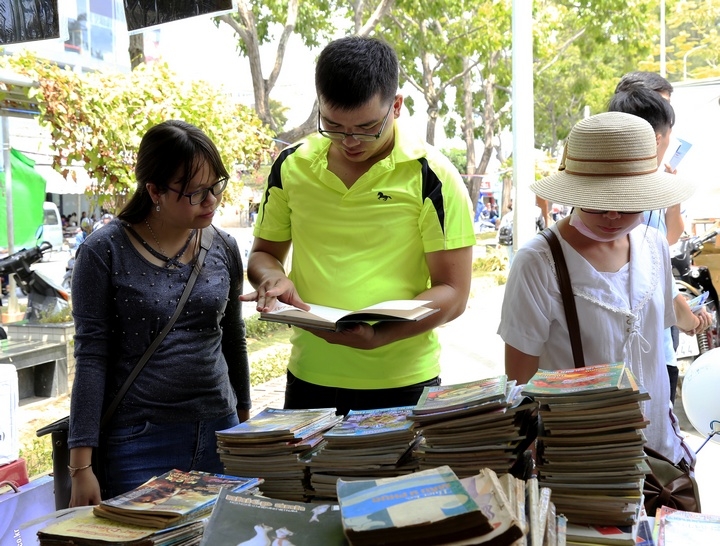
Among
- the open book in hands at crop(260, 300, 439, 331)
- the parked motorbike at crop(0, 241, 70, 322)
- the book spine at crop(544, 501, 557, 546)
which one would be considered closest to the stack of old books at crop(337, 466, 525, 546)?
the book spine at crop(544, 501, 557, 546)

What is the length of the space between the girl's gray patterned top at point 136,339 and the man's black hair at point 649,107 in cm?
174

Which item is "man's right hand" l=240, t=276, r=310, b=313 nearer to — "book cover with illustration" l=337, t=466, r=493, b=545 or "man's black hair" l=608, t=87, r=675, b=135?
"book cover with illustration" l=337, t=466, r=493, b=545

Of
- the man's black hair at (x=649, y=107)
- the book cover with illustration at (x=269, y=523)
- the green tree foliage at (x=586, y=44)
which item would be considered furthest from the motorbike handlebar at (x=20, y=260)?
the green tree foliage at (x=586, y=44)

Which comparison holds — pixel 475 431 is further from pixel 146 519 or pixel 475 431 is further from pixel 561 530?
pixel 146 519

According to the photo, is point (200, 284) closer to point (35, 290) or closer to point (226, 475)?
point (226, 475)

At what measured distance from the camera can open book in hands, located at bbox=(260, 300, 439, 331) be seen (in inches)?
68.7

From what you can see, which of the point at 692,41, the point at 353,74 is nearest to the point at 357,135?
the point at 353,74

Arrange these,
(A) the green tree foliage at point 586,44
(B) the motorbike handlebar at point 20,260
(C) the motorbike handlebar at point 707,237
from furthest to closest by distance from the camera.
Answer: (A) the green tree foliage at point 586,44 < (B) the motorbike handlebar at point 20,260 < (C) the motorbike handlebar at point 707,237

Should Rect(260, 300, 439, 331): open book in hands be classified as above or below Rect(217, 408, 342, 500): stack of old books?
above

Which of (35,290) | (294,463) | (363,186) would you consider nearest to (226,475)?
(294,463)

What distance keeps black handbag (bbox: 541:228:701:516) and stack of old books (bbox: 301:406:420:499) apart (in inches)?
25.9

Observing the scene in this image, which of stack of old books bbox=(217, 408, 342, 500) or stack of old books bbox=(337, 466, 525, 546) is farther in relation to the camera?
stack of old books bbox=(217, 408, 342, 500)

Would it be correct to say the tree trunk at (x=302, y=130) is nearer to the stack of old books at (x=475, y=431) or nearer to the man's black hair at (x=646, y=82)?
the man's black hair at (x=646, y=82)

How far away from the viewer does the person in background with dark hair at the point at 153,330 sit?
2.27 m
